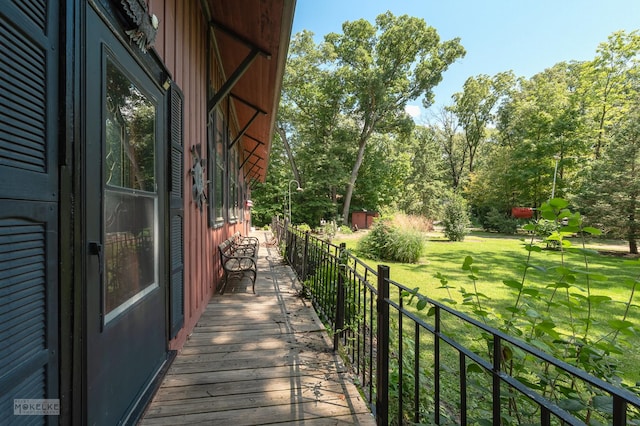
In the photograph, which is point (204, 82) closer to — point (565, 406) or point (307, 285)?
point (307, 285)

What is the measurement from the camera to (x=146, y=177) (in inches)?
76.0

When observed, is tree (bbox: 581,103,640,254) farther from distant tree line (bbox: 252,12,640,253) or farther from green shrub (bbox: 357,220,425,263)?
green shrub (bbox: 357,220,425,263)

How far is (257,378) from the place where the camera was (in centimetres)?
213

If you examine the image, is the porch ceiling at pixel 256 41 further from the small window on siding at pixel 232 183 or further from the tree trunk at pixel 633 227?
the tree trunk at pixel 633 227

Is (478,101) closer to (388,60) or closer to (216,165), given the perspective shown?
(388,60)

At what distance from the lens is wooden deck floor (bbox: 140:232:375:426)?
1748 mm

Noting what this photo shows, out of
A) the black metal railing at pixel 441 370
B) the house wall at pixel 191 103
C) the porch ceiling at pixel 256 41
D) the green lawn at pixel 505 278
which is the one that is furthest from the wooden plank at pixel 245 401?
the porch ceiling at pixel 256 41

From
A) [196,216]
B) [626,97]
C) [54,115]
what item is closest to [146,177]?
[54,115]

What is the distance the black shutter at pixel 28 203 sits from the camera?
841 millimetres

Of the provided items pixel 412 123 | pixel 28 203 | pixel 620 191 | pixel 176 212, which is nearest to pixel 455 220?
pixel 620 191

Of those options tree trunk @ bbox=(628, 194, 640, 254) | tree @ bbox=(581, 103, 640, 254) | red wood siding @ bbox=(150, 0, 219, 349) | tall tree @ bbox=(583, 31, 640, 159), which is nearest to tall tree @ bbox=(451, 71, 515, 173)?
tall tree @ bbox=(583, 31, 640, 159)

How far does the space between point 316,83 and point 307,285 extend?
834 inches

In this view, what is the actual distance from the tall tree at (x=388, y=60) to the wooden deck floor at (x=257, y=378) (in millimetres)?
20014

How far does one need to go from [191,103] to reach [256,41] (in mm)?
1026
